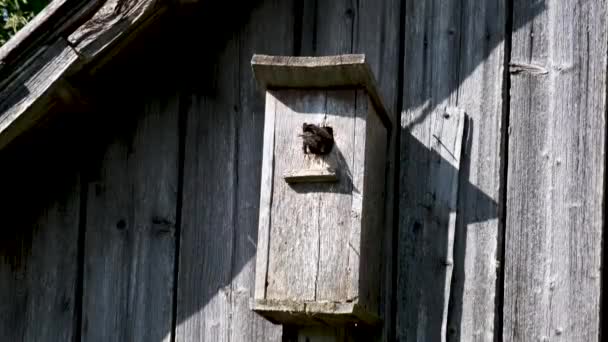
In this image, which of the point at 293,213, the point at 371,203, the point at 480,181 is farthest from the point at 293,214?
the point at 480,181

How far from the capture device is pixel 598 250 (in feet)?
13.3

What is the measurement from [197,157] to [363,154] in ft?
2.50

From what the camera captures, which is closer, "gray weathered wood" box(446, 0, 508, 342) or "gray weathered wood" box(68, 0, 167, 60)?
"gray weathered wood" box(68, 0, 167, 60)

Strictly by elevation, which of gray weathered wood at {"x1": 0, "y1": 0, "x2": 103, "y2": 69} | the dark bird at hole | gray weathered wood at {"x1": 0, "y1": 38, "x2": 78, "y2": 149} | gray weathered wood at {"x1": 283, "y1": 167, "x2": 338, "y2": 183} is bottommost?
gray weathered wood at {"x1": 283, "y1": 167, "x2": 338, "y2": 183}

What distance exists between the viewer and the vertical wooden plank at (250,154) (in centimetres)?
429

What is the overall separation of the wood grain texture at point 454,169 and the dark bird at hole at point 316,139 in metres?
0.46

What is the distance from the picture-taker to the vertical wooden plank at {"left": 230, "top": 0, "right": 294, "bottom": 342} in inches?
169

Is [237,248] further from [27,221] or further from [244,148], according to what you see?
[27,221]

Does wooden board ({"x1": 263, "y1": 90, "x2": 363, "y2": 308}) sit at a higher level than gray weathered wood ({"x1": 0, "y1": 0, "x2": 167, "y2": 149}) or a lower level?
lower

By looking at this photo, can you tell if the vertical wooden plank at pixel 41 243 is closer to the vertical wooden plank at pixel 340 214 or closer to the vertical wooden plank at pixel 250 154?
the vertical wooden plank at pixel 250 154

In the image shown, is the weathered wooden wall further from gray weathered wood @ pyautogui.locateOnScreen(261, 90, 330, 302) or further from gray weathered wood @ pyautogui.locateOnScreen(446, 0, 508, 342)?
gray weathered wood @ pyautogui.locateOnScreen(261, 90, 330, 302)

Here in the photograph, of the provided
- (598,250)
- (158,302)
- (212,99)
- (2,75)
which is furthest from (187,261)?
(598,250)

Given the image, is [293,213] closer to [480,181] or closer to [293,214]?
[293,214]

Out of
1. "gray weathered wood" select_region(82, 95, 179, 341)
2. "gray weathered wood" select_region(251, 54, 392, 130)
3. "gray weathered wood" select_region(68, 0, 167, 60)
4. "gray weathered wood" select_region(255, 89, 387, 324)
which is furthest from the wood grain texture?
"gray weathered wood" select_region(68, 0, 167, 60)
